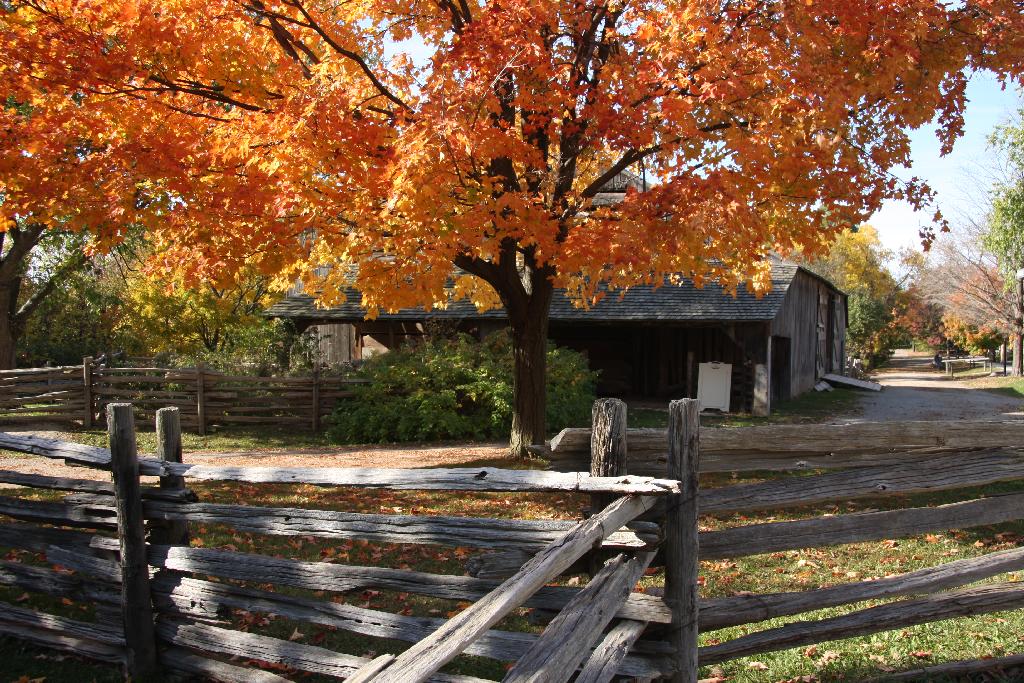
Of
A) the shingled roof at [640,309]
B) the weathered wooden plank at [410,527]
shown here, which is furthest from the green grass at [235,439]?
the weathered wooden plank at [410,527]

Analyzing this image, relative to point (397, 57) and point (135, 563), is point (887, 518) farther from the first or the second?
point (397, 57)

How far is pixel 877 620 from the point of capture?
4645 millimetres

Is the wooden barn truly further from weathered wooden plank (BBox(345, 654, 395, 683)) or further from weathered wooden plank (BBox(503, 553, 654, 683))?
weathered wooden plank (BBox(345, 654, 395, 683))

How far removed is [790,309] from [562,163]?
15.4 m

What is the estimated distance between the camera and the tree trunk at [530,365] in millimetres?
12102

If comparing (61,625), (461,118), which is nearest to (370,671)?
(61,625)

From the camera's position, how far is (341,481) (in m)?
4.33

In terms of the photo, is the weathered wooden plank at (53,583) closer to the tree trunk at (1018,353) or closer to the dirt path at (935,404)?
the dirt path at (935,404)

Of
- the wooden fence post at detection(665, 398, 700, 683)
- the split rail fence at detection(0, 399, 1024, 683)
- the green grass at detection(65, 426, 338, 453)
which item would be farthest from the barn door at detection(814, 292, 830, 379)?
the wooden fence post at detection(665, 398, 700, 683)

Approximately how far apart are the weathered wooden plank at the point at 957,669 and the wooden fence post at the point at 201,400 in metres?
15.3

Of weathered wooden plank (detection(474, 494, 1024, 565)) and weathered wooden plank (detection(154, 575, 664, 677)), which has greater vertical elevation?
weathered wooden plank (detection(474, 494, 1024, 565))

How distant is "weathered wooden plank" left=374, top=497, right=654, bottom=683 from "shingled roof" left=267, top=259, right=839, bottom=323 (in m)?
16.8

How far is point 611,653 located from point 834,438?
212 centimetres

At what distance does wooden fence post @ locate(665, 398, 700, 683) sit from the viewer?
3.87m
